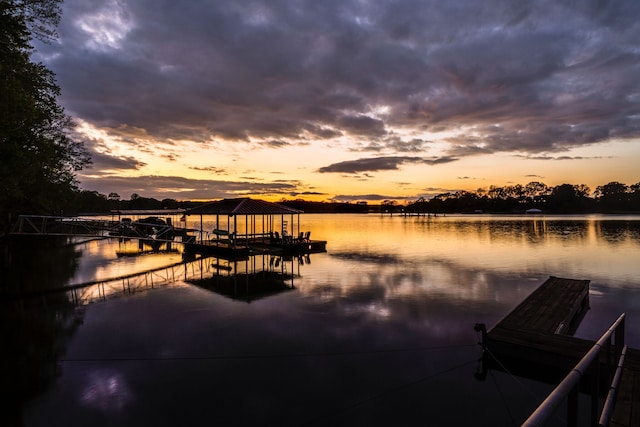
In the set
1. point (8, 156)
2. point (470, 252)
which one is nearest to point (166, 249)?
point (8, 156)

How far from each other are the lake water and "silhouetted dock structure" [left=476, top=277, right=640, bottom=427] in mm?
529

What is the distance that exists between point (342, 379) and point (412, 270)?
14.5 metres

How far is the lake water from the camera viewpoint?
21.9 feet

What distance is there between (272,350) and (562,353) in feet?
21.2

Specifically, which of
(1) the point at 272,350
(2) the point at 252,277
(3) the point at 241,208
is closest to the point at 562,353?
(1) the point at 272,350

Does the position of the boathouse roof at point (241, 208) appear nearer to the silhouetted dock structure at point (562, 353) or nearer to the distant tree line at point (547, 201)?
the silhouetted dock structure at point (562, 353)

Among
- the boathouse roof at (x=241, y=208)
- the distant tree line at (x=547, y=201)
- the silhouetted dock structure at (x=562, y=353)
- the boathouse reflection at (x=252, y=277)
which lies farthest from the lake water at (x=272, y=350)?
the distant tree line at (x=547, y=201)

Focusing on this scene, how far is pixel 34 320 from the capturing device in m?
11.4

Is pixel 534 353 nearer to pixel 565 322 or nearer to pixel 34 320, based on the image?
pixel 565 322

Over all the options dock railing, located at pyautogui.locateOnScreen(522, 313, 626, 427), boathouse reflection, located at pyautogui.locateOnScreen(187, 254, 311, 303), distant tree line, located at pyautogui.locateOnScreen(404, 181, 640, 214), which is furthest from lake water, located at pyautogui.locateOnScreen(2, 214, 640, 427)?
distant tree line, located at pyautogui.locateOnScreen(404, 181, 640, 214)

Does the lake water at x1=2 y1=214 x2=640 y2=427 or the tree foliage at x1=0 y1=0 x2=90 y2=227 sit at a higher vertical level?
the tree foliage at x1=0 y1=0 x2=90 y2=227

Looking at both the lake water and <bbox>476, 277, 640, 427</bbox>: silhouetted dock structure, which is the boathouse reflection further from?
<bbox>476, 277, 640, 427</bbox>: silhouetted dock structure

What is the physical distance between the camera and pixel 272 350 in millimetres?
9266

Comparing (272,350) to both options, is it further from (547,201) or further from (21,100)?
(547,201)
